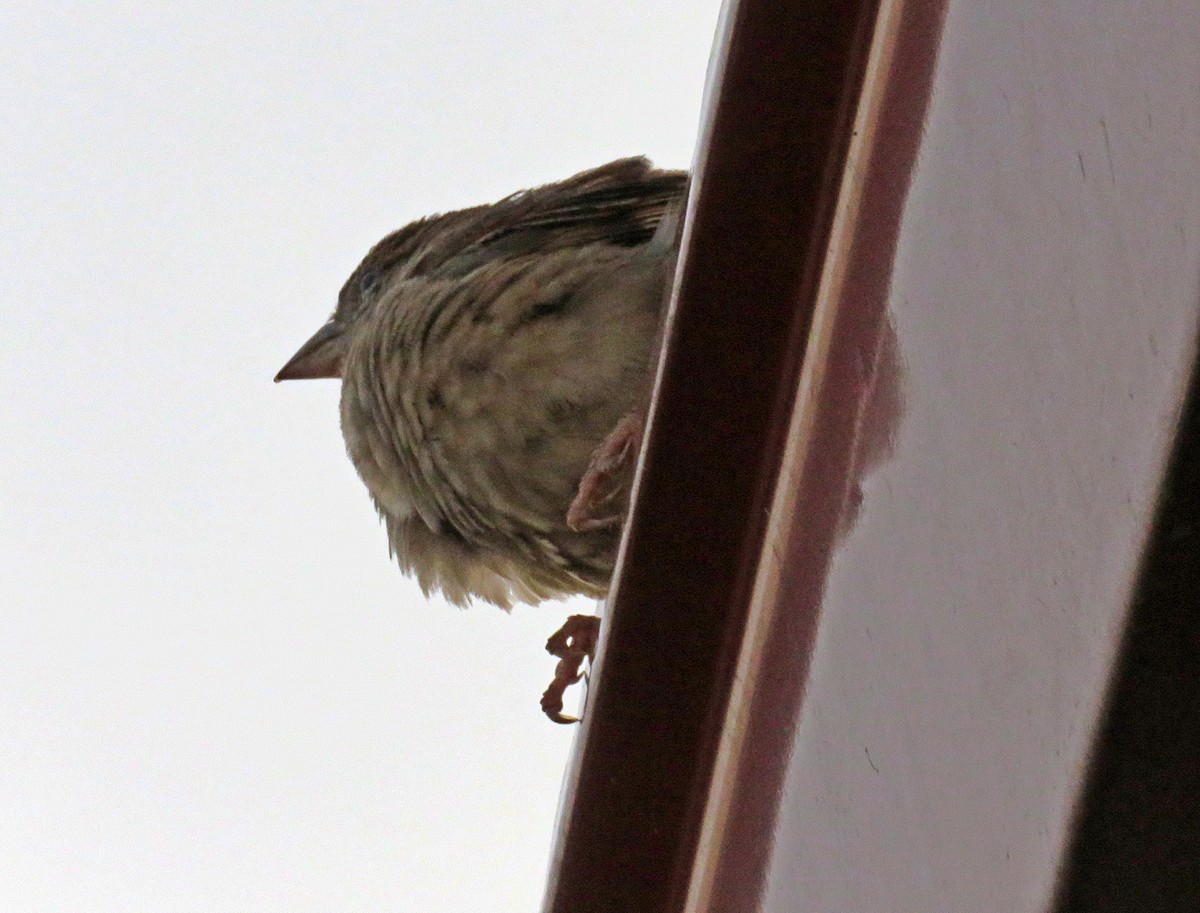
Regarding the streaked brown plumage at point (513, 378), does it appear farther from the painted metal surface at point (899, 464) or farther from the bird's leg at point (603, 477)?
the painted metal surface at point (899, 464)

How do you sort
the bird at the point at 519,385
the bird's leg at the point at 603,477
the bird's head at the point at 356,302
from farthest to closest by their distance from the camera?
1. the bird's head at the point at 356,302
2. the bird at the point at 519,385
3. the bird's leg at the point at 603,477

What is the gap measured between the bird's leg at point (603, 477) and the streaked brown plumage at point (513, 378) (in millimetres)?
18

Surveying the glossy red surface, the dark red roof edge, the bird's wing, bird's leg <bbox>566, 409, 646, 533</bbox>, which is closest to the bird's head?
the bird's wing

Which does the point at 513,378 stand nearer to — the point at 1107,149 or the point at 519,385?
the point at 519,385

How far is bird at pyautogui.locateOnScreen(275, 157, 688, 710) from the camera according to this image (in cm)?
265

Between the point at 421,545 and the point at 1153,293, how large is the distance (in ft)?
8.81

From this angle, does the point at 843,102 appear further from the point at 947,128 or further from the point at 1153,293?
the point at 1153,293

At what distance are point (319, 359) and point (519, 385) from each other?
59.5 inches

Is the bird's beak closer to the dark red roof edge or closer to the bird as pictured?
the bird

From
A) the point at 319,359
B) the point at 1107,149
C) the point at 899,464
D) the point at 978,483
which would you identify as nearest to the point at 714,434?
the point at 899,464

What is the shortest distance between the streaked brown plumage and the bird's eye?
0.59 meters

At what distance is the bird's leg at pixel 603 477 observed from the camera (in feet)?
8.28

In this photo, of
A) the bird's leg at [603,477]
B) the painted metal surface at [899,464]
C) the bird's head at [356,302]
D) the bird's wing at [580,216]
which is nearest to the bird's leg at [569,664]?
the bird's leg at [603,477]

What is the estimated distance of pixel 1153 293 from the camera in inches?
29.5
